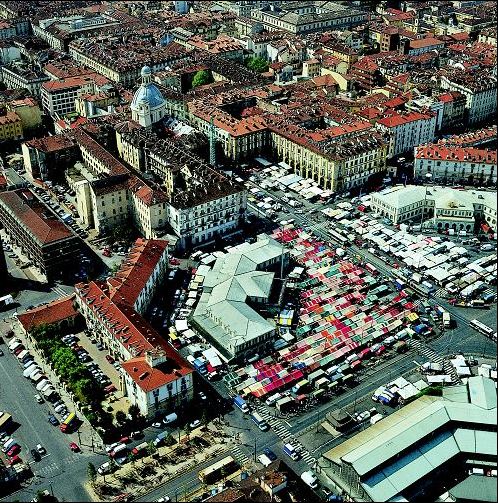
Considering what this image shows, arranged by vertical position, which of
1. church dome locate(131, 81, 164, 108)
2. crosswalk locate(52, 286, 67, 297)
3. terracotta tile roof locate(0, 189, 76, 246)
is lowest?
crosswalk locate(52, 286, 67, 297)

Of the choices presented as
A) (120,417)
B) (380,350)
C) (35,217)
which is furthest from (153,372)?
(35,217)

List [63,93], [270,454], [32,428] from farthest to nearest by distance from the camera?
[63,93] → [32,428] → [270,454]

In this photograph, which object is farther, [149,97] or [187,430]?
[149,97]

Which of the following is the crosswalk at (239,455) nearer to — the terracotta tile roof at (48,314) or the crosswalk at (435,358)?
the crosswalk at (435,358)

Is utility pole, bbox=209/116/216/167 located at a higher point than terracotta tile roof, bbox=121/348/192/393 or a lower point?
higher

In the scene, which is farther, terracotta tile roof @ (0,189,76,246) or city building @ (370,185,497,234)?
city building @ (370,185,497,234)

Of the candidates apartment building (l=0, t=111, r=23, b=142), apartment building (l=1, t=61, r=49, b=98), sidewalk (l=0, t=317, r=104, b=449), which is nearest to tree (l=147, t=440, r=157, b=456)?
sidewalk (l=0, t=317, r=104, b=449)

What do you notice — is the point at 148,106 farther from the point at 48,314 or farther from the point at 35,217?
the point at 48,314

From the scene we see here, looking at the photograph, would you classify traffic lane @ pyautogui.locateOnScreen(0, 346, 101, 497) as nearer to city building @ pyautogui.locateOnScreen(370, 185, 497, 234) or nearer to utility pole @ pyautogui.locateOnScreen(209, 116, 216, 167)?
utility pole @ pyautogui.locateOnScreen(209, 116, 216, 167)

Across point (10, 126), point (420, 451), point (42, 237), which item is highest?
point (42, 237)
